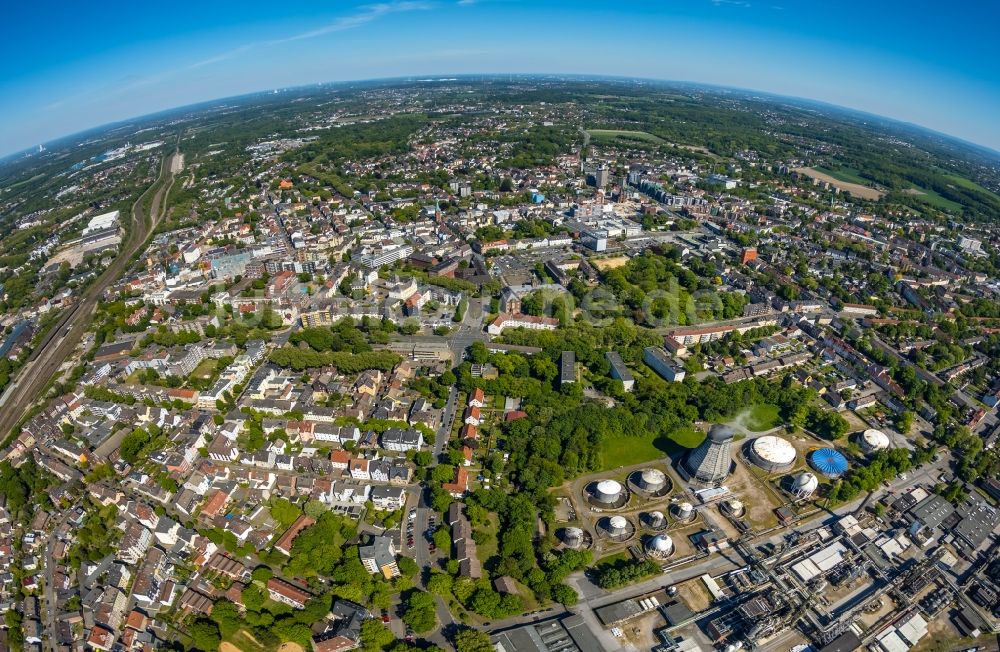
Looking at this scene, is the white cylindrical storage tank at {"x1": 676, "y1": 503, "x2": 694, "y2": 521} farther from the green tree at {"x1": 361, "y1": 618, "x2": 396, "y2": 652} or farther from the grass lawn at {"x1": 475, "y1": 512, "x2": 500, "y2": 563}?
the green tree at {"x1": 361, "y1": 618, "x2": 396, "y2": 652}

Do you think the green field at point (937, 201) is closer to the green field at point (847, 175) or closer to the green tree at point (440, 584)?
the green field at point (847, 175)

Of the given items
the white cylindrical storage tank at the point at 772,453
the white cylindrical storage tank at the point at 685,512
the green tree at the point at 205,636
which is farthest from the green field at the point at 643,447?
the green tree at the point at 205,636

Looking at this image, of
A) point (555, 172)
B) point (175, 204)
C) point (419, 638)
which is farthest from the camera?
point (555, 172)

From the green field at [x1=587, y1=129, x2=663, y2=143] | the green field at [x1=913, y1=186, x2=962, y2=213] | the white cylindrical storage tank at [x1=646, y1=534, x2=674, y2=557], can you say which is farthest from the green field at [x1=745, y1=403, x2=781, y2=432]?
the green field at [x1=587, y1=129, x2=663, y2=143]

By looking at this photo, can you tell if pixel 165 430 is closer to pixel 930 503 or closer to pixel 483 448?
pixel 483 448

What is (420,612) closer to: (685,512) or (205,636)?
(205,636)

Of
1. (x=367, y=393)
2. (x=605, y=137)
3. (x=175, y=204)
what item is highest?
(x=605, y=137)

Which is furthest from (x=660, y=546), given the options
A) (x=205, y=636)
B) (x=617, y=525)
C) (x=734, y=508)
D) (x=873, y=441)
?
(x=205, y=636)

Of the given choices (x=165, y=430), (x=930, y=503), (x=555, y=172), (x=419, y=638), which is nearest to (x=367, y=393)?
(x=165, y=430)
